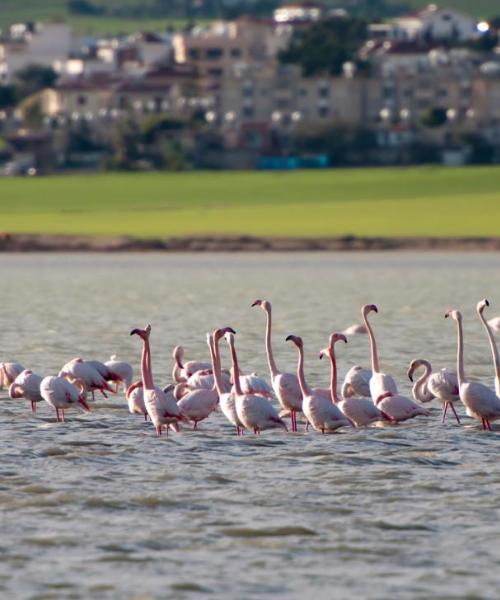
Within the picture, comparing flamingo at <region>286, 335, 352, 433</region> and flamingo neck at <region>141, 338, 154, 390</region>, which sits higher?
flamingo neck at <region>141, 338, 154, 390</region>

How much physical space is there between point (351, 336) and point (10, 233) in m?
38.8

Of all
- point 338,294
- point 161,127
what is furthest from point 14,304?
point 161,127

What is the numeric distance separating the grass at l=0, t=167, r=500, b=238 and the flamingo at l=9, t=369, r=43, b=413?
150 ft

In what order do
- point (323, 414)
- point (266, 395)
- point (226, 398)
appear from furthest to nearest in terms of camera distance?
point (266, 395) → point (226, 398) → point (323, 414)

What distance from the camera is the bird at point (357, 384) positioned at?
2138 centimetres

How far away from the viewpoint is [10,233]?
6806cm

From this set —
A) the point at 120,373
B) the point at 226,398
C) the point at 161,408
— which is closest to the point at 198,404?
the point at 226,398

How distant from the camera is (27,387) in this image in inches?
824

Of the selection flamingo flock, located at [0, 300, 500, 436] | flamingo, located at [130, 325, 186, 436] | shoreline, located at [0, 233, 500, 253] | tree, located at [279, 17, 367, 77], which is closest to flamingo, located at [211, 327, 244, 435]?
flamingo flock, located at [0, 300, 500, 436]

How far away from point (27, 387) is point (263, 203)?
7319cm

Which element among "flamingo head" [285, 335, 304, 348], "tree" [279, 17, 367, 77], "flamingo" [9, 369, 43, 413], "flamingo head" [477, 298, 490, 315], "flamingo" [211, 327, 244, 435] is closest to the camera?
"flamingo" [211, 327, 244, 435]

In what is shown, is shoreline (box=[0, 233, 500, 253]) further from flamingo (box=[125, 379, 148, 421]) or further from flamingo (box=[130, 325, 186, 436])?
flamingo (box=[130, 325, 186, 436])

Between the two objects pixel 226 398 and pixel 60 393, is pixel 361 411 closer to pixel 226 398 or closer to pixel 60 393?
pixel 226 398

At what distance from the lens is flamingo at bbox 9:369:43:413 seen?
20.9 meters
